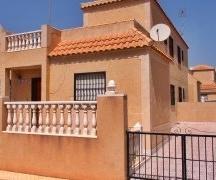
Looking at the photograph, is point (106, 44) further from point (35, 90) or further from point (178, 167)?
point (178, 167)

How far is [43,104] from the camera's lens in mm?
8562

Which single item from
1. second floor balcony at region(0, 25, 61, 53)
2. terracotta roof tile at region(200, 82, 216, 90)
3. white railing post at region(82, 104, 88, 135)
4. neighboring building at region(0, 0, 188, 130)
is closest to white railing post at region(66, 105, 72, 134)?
white railing post at region(82, 104, 88, 135)

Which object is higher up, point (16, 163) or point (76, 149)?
point (76, 149)

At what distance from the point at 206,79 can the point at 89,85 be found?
35.3 m

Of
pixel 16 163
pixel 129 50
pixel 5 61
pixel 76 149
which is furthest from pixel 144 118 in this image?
pixel 5 61

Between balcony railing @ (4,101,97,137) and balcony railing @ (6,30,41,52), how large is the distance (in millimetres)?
5266

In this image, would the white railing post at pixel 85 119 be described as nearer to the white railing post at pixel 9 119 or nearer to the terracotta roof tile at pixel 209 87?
the white railing post at pixel 9 119

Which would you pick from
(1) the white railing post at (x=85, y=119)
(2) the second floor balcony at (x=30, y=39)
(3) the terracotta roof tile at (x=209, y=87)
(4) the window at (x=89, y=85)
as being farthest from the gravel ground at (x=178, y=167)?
(3) the terracotta roof tile at (x=209, y=87)

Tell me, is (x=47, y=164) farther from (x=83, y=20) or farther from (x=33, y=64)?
(x=83, y=20)

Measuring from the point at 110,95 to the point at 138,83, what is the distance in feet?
14.8

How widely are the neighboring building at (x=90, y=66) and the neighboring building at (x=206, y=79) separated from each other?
26528 mm

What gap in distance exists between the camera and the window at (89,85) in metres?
12.6

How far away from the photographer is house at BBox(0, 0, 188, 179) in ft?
25.7

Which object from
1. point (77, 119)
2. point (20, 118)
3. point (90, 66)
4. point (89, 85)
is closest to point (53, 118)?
point (77, 119)
